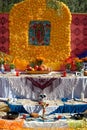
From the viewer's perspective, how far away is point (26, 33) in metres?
14.1

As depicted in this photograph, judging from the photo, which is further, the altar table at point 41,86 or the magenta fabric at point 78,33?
the magenta fabric at point 78,33

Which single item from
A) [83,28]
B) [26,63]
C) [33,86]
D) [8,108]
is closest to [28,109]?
[8,108]

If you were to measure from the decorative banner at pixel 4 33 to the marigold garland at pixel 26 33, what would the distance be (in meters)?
0.16

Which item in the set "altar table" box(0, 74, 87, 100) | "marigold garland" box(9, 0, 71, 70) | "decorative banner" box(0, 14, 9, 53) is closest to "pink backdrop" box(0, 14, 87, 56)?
"decorative banner" box(0, 14, 9, 53)

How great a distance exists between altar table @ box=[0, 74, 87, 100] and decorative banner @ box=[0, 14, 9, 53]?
193cm

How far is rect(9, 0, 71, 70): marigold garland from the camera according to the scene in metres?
14.0

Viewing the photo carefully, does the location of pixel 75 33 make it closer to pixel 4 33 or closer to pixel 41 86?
pixel 4 33

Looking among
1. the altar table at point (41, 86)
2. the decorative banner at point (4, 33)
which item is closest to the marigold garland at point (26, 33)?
the decorative banner at point (4, 33)

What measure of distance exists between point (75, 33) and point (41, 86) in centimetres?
265

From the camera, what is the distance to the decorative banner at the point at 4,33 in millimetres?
14156

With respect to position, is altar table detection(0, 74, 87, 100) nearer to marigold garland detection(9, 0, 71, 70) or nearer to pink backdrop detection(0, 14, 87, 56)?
marigold garland detection(9, 0, 71, 70)

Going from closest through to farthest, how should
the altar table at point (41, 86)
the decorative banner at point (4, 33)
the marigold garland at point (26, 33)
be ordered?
the altar table at point (41, 86) → the marigold garland at point (26, 33) → the decorative banner at point (4, 33)

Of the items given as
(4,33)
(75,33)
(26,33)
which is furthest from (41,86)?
(4,33)

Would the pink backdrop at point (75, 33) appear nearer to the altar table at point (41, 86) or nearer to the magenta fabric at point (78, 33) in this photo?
the magenta fabric at point (78, 33)
